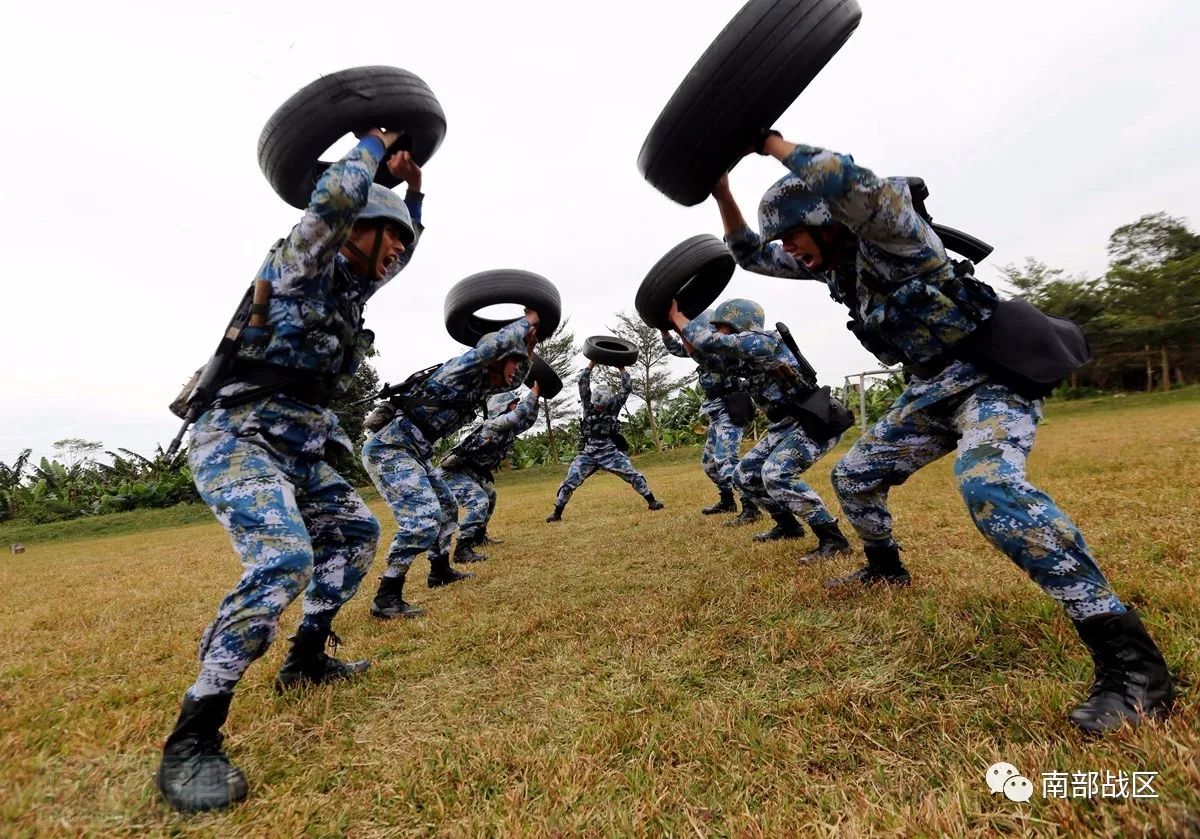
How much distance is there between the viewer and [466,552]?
6.87m

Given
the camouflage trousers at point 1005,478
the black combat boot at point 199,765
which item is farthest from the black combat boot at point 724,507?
the black combat boot at point 199,765

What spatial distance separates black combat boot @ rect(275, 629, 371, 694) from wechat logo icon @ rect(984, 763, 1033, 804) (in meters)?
2.84

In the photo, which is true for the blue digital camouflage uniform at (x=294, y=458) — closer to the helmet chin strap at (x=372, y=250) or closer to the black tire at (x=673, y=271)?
the helmet chin strap at (x=372, y=250)

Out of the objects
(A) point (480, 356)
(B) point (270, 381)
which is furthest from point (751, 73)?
(A) point (480, 356)

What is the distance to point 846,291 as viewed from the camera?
3088 millimetres

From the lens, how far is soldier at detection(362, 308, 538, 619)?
194 inches

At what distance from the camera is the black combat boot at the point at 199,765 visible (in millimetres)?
1929

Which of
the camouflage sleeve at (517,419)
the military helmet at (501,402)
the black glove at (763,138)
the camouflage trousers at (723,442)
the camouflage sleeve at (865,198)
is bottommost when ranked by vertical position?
the camouflage trousers at (723,442)

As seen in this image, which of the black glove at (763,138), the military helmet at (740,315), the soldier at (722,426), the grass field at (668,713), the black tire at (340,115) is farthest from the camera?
the soldier at (722,426)

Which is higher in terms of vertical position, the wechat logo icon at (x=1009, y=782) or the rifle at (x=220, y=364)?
the rifle at (x=220, y=364)

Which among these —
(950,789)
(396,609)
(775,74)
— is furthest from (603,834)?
(396,609)

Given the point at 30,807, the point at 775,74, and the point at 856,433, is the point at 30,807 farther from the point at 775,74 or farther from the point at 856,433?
the point at 856,433

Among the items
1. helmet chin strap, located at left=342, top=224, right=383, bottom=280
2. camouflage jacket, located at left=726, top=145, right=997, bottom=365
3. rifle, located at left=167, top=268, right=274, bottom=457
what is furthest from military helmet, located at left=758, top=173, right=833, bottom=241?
rifle, located at left=167, top=268, right=274, bottom=457

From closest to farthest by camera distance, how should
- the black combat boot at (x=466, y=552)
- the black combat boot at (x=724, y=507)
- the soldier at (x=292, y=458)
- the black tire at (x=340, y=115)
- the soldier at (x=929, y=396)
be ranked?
the soldier at (x=929, y=396), the soldier at (x=292, y=458), the black tire at (x=340, y=115), the black combat boot at (x=466, y=552), the black combat boot at (x=724, y=507)
